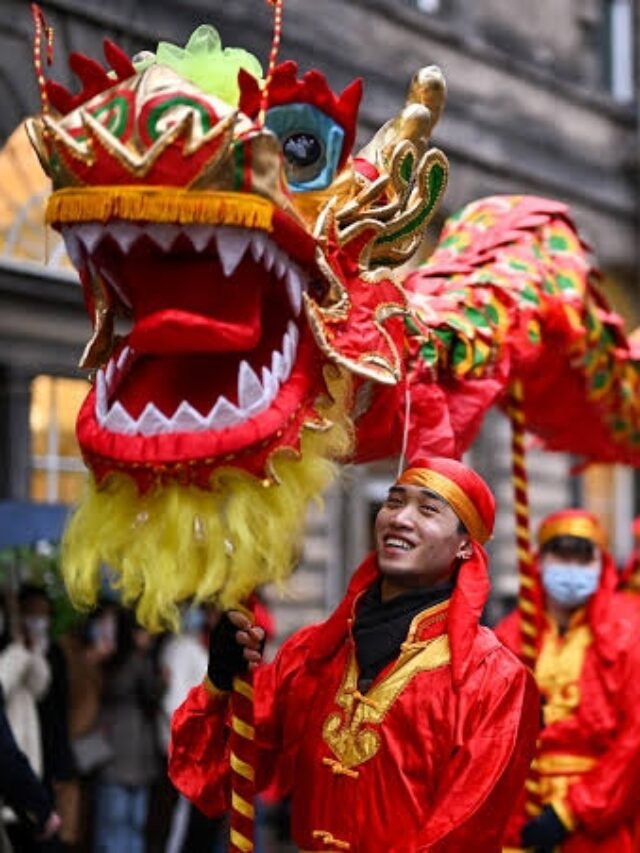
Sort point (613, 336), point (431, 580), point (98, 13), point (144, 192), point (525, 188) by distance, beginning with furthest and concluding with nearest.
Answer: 1. point (525, 188)
2. point (98, 13)
3. point (613, 336)
4. point (431, 580)
5. point (144, 192)

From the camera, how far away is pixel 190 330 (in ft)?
11.0

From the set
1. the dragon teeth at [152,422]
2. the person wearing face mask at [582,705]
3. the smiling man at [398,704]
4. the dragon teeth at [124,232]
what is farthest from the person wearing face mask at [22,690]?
the dragon teeth at [124,232]

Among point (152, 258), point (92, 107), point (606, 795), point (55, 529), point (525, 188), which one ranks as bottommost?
point (606, 795)

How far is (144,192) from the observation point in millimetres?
3266

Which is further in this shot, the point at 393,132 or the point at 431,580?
the point at 393,132

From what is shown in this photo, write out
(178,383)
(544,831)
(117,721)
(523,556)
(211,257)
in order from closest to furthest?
(211,257)
(178,383)
(544,831)
(523,556)
(117,721)

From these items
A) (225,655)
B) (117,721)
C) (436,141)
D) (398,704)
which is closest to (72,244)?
(225,655)

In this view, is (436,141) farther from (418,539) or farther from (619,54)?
(418,539)

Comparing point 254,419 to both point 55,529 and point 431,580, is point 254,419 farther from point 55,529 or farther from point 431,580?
point 55,529

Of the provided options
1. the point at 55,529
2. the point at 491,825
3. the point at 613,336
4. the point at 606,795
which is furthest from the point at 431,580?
the point at 55,529

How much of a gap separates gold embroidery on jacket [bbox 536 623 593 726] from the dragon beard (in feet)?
7.71

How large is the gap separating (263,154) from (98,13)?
5.81 m

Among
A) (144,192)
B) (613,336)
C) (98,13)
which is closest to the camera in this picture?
(144,192)

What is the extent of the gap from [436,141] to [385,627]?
834 cm
